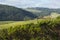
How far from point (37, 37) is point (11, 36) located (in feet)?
28.7

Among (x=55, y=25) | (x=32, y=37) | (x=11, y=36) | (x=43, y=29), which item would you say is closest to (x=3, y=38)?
(x=11, y=36)

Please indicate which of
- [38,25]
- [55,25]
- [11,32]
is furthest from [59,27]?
[11,32]

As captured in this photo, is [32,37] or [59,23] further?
[59,23]

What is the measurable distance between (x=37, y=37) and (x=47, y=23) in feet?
25.8

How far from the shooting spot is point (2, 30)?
71562mm

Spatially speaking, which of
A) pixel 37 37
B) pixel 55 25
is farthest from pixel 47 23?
pixel 37 37

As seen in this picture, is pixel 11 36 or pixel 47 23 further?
pixel 47 23

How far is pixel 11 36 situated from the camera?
7006cm

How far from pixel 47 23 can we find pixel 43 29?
3.48 meters

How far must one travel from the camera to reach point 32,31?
7169 cm

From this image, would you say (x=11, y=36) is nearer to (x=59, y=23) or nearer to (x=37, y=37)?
(x=37, y=37)

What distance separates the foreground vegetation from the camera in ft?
230

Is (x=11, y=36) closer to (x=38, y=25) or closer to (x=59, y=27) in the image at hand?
(x=38, y=25)

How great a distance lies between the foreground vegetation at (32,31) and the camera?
70.2 m
